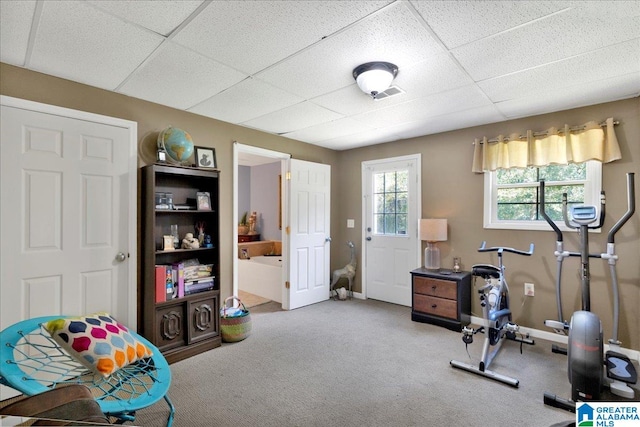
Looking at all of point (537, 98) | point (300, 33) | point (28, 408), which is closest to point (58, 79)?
point (300, 33)

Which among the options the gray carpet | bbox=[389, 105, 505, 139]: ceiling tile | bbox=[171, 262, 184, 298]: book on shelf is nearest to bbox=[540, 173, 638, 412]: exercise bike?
the gray carpet

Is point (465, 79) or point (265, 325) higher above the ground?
point (465, 79)

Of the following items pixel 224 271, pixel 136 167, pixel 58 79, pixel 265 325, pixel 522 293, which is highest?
pixel 58 79

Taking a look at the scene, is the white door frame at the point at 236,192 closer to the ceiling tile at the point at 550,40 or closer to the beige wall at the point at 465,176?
the beige wall at the point at 465,176

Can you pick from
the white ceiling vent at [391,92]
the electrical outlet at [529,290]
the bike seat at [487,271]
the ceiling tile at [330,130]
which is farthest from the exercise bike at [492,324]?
the ceiling tile at [330,130]

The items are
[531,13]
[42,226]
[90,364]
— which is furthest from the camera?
[42,226]

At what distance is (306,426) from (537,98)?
3309 millimetres

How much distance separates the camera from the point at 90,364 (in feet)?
4.58

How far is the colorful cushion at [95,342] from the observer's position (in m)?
1.39

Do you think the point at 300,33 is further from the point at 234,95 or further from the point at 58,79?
the point at 58,79

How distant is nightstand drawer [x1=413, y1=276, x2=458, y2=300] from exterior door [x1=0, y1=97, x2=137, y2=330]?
307cm

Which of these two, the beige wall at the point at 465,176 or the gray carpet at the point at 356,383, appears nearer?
the gray carpet at the point at 356,383

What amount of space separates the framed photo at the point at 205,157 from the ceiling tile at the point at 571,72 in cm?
266

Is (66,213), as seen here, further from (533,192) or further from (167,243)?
(533,192)
